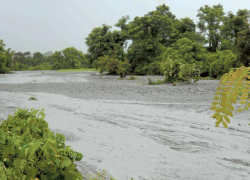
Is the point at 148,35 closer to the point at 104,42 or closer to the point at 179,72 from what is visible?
the point at 104,42

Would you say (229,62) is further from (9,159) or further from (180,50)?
(9,159)

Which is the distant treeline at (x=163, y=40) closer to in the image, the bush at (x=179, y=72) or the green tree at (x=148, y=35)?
the green tree at (x=148, y=35)

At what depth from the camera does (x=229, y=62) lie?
16734 millimetres

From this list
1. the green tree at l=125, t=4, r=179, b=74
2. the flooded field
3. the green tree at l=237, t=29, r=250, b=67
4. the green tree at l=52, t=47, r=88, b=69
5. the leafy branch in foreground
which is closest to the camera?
the leafy branch in foreground

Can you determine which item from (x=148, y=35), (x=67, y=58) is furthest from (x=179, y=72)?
(x=67, y=58)

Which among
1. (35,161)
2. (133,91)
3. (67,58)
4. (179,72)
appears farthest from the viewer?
(67,58)

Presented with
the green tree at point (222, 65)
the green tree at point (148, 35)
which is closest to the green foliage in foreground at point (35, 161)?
the green tree at point (222, 65)

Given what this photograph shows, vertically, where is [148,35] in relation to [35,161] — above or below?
above

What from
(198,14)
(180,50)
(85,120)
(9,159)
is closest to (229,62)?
(180,50)

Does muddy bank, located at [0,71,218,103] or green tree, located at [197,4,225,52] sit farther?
green tree, located at [197,4,225,52]

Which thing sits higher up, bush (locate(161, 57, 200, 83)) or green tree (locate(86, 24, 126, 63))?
green tree (locate(86, 24, 126, 63))

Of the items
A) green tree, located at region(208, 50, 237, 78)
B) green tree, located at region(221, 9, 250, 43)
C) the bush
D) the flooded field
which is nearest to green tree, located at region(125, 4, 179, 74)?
green tree, located at region(221, 9, 250, 43)

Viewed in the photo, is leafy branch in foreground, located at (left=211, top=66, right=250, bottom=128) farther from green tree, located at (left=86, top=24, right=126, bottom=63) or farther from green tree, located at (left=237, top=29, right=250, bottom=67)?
green tree, located at (left=86, top=24, right=126, bottom=63)

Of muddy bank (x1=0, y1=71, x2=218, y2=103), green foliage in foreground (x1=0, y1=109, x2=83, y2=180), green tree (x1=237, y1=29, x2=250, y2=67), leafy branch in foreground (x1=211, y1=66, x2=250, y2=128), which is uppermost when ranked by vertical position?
green tree (x1=237, y1=29, x2=250, y2=67)
